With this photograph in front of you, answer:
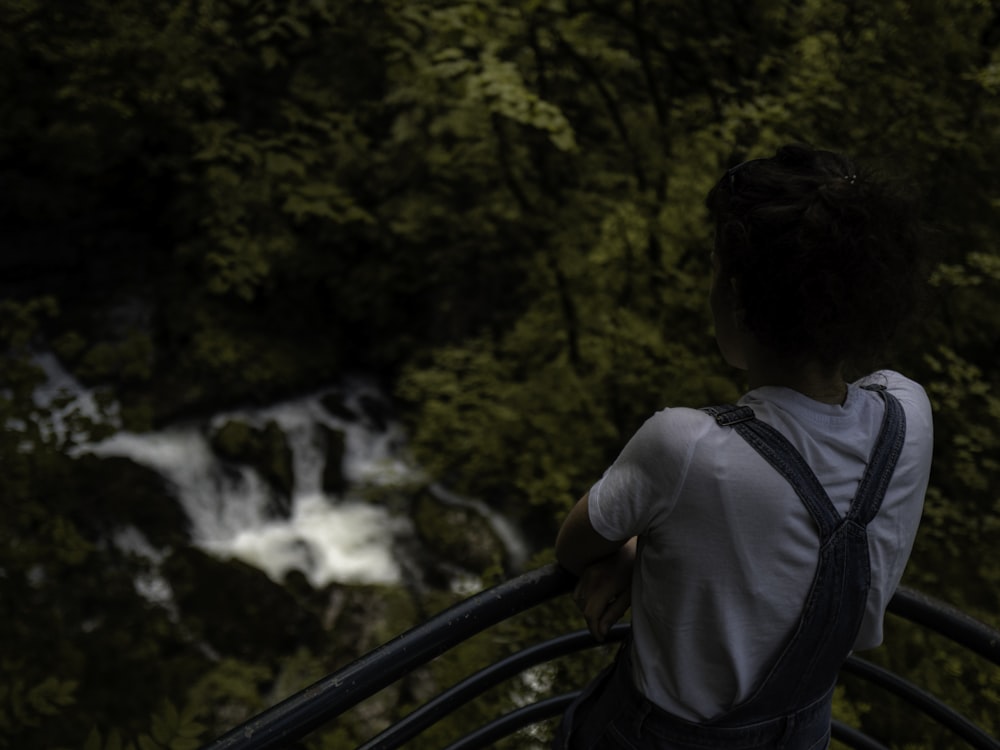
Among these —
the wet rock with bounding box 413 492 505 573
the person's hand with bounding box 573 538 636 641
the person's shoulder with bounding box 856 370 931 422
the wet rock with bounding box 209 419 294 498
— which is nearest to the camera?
the person's shoulder with bounding box 856 370 931 422

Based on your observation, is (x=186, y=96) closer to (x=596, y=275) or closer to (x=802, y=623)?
(x=596, y=275)

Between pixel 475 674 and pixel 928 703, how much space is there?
1.11m

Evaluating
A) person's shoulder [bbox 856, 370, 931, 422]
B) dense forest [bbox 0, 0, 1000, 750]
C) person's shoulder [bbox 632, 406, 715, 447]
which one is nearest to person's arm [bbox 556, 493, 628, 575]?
person's shoulder [bbox 632, 406, 715, 447]

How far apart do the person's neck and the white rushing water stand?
706 cm

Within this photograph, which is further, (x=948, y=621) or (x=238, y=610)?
(x=238, y=610)

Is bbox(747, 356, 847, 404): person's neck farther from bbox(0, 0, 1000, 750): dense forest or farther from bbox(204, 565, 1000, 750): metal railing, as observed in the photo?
bbox(204, 565, 1000, 750): metal railing

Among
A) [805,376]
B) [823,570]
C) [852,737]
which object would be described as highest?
[805,376]

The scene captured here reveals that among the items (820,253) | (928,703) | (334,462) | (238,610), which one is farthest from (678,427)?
(334,462)

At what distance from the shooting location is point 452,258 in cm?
851

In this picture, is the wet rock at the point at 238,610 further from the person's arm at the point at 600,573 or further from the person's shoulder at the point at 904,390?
the person's shoulder at the point at 904,390

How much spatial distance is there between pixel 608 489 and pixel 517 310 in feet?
23.0

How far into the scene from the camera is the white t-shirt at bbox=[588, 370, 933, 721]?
1005 mm

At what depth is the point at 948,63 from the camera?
163 inches

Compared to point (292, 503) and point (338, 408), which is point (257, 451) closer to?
point (292, 503)
